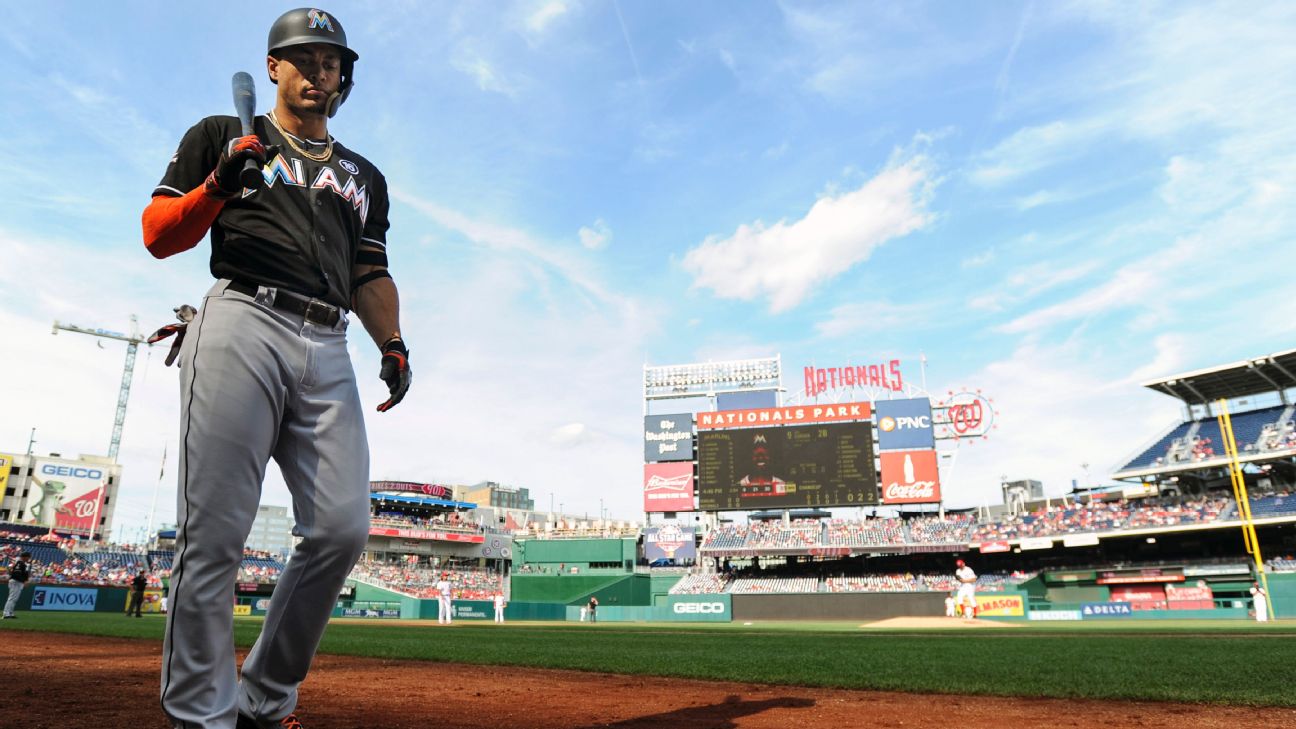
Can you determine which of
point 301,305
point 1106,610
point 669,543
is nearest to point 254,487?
point 301,305

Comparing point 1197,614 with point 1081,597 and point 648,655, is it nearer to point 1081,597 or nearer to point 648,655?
point 1081,597

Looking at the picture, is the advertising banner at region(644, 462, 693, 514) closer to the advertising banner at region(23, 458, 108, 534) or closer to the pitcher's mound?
the pitcher's mound

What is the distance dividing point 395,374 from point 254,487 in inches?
26.1

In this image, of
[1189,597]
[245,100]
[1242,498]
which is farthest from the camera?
[1242,498]

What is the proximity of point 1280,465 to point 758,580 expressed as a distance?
2396cm

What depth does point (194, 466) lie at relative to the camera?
2129mm

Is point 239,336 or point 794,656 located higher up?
point 239,336

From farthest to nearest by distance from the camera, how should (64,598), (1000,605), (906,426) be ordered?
(906,426) → (1000,605) → (64,598)

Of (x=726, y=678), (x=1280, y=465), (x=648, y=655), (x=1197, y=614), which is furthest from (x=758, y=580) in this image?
(x=726, y=678)

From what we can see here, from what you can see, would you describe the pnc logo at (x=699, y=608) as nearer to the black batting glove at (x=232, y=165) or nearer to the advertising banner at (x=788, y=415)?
the advertising banner at (x=788, y=415)

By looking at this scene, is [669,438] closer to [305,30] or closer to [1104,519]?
[1104,519]

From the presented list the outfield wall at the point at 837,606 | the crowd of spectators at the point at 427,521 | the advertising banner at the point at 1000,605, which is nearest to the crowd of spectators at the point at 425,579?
the crowd of spectators at the point at 427,521

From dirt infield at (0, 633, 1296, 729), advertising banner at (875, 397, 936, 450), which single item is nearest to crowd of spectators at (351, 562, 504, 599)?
advertising banner at (875, 397, 936, 450)

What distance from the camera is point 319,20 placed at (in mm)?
2600
